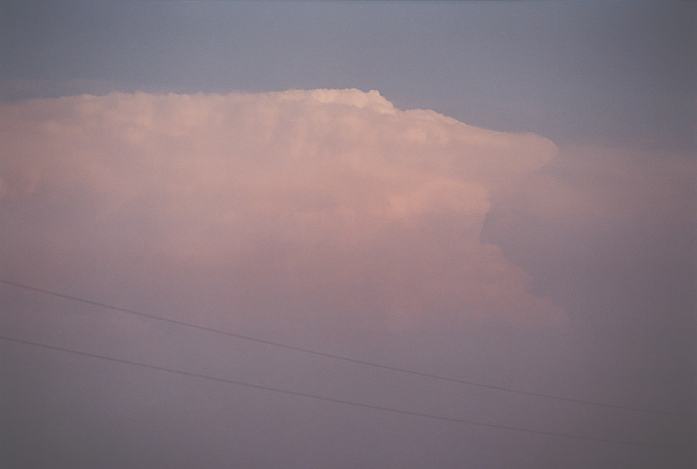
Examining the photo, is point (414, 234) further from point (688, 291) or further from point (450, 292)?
point (688, 291)

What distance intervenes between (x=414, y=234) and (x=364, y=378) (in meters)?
0.78

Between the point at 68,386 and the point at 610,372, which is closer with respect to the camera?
the point at 68,386

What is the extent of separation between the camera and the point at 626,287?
14.0ft

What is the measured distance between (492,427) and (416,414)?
40 cm

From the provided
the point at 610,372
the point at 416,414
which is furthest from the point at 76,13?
the point at 610,372

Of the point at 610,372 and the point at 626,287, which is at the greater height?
the point at 626,287

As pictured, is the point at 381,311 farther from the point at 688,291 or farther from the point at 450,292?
the point at 688,291

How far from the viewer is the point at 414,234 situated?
4.22m

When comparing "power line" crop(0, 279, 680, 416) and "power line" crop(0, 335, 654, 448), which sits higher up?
"power line" crop(0, 279, 680, 416)

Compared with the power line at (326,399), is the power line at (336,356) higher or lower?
higher

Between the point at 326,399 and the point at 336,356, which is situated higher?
the point at 336,356

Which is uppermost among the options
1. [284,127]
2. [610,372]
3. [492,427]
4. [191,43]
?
[191,43]

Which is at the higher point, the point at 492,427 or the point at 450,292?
the point at 450,292

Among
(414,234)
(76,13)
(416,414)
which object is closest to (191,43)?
(76,13)
